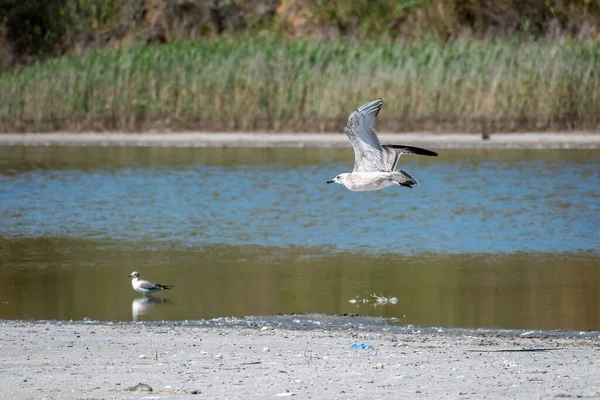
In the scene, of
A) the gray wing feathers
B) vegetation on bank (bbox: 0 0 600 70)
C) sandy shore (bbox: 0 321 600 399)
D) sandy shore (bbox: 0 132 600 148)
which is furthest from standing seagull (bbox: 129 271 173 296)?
vegetation on bank (bbox: 0 0 600 70)

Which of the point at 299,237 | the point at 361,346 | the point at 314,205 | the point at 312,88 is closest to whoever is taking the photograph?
the point at 361,346

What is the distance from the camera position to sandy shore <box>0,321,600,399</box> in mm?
8016

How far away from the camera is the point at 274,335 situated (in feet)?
34.3

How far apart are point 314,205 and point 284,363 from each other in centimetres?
1103

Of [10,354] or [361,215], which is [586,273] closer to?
[361,215]

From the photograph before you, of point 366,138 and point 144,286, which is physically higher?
point 366,138

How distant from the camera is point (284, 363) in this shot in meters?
8.93

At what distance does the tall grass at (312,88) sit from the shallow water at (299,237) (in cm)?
221

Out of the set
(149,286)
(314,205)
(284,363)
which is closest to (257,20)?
(314,205)

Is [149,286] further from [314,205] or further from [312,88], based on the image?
[312,88]

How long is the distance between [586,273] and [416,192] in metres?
7.26

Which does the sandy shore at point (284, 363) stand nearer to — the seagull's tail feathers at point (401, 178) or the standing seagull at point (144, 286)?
the seagull's tail feathers at point (401, 178)

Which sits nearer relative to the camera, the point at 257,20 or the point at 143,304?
the point at 143,304

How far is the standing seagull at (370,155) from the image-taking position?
1113 centimetres
